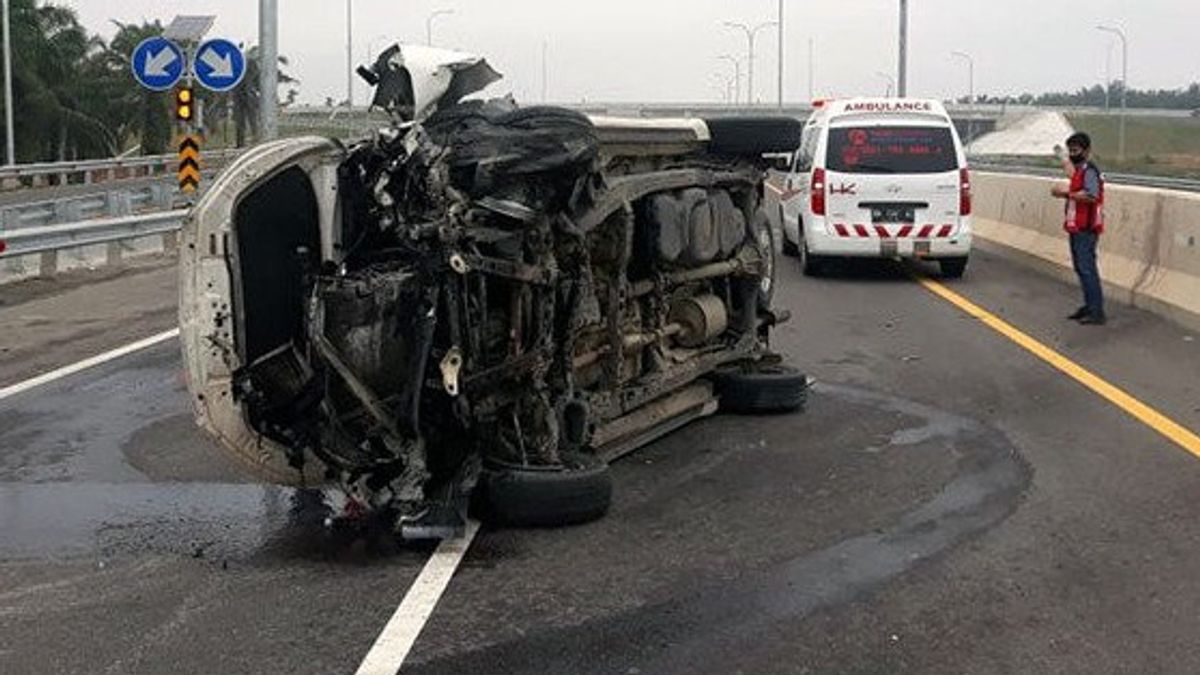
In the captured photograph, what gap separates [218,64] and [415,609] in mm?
16231

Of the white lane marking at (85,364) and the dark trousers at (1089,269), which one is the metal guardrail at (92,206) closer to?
the white lane marking at (85,364)

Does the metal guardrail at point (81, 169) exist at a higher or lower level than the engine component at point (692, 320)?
higher

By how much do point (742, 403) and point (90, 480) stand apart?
380 centimetres

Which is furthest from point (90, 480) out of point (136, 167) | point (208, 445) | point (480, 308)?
point (136, 167)

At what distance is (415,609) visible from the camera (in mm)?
5352

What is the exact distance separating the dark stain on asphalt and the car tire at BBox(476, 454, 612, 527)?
3.14 feet

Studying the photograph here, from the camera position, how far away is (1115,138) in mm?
94812

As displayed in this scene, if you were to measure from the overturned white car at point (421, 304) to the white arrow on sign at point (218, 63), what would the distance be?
14.2 metres

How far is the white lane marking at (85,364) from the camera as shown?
10.2 m

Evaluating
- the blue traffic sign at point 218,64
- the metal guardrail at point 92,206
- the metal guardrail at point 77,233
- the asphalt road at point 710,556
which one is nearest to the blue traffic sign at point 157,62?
the blue traffic sign at point 218,64

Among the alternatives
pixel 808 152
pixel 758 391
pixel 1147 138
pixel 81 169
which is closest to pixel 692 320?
pixel 758 391

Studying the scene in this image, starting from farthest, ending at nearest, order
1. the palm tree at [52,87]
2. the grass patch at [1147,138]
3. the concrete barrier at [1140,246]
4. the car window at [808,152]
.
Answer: the grass patch at [1147,138], the palm tree at [52,87], the car window at [808,152], the concrete barrier at [1140,246]

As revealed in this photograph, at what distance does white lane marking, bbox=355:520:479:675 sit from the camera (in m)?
4.82

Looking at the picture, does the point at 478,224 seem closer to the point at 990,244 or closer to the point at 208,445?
the point at 208,445
